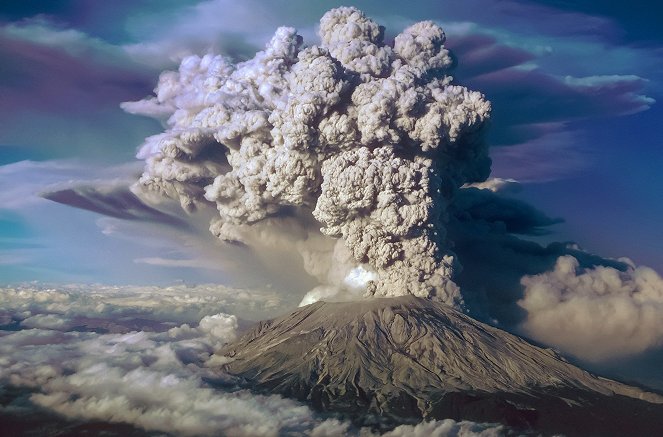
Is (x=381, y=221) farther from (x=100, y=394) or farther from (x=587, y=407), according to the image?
(x=100, y=394)

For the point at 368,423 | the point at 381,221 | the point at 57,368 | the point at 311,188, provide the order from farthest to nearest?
the point at 57,368 < the point at 311,188 < the point at 381,221 < the point at 368,423

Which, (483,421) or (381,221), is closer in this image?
(483,421)

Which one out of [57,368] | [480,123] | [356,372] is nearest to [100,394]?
[57,368]

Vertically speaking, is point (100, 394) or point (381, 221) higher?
point (381, 221)

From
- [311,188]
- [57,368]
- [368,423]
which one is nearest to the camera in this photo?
[368,423]

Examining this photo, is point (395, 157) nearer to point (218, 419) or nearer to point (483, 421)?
point (483, 421)

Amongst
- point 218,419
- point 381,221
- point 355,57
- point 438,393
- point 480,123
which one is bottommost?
point 218,419
